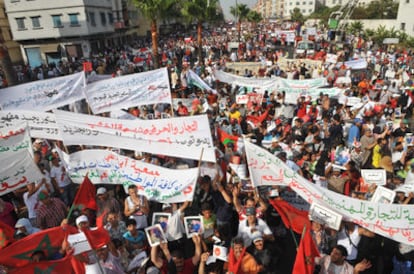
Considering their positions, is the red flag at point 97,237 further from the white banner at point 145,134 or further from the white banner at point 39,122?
the white banner at point 39,122

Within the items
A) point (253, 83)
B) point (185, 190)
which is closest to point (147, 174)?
point (185, 190)

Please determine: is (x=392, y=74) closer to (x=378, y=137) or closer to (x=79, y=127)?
(x=378, y=137)

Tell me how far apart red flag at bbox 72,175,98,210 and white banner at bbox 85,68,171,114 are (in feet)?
10.3

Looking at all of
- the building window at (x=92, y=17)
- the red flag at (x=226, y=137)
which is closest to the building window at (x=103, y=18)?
the building window at (x=92, y=17)

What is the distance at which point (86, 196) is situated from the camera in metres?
5.53

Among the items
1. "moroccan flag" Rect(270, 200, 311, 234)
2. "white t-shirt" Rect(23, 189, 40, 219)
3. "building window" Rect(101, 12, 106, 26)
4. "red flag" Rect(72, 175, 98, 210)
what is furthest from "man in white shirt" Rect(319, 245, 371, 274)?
"building window" Rect(101, 12, 106, 26)

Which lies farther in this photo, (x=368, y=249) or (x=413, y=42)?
(x=413, y=42)

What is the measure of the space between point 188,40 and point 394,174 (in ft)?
87.0

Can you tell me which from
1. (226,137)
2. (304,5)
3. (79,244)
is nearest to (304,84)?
(226,137)

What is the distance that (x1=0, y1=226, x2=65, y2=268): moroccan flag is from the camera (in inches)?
159

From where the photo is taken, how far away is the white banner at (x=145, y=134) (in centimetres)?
595

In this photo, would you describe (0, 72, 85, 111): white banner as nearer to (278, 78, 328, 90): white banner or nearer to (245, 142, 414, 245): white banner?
(245, 142, 414, 245): white banner

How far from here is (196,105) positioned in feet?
34.3

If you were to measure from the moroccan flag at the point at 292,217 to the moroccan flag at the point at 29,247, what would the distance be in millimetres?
2893
